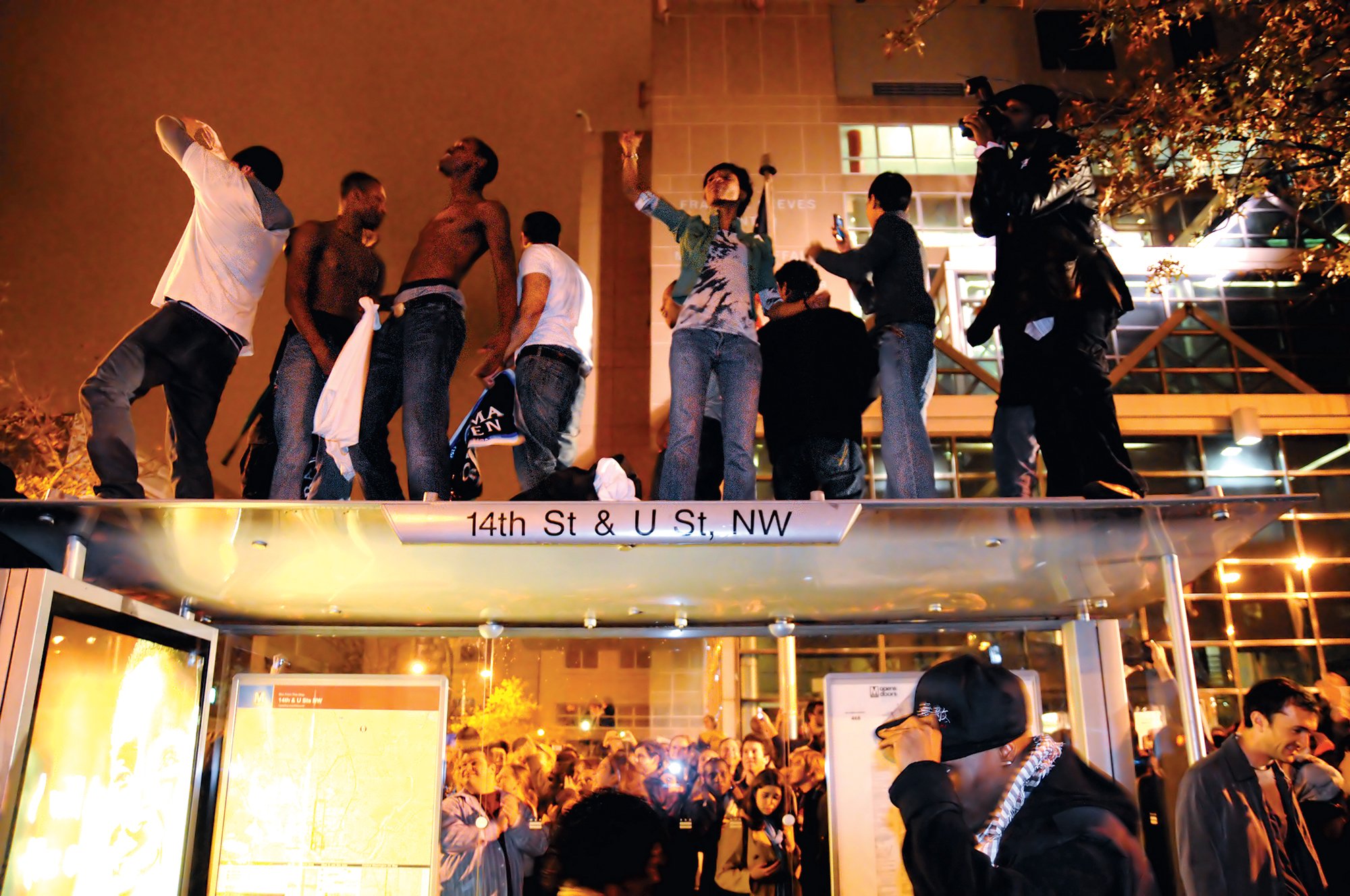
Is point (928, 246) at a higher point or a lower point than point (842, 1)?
lower

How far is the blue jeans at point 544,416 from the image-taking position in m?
5.68

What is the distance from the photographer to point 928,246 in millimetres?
17188

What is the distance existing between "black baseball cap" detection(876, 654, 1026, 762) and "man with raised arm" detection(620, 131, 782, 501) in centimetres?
269

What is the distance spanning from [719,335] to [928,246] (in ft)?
40.5

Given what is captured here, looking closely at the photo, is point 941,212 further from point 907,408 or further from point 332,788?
point 332,788

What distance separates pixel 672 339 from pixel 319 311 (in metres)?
2.15

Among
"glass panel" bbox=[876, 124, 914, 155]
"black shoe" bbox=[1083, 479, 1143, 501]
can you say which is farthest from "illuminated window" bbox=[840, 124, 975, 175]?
"black shoe" bbox=[1083, 479, 1143, 501]

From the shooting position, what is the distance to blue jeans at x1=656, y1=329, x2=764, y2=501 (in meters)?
5.61

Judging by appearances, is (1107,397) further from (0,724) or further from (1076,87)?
(1076,87)

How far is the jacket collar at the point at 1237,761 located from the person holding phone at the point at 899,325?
186 centimetres

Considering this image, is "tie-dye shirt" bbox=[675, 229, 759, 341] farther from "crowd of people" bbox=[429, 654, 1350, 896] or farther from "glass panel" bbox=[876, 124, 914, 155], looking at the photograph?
"glass panel" bbox=[876, 124, 914, 155]

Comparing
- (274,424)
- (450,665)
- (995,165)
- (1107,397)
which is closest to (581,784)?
(450,665)

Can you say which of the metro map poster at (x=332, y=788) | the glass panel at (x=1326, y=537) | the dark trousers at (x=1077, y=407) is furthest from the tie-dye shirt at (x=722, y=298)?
the glass panel at (x=1326, y=537)

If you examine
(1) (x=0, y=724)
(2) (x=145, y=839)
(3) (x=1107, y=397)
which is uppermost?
(3) (x=1107, y=397)
